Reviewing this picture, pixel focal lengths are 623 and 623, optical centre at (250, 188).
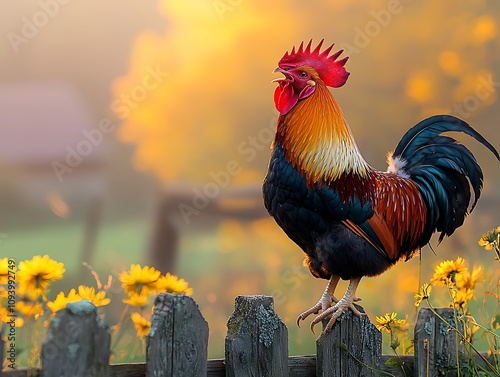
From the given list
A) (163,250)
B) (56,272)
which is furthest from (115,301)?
(56,272)

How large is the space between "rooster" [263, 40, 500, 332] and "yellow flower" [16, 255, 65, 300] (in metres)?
0.72

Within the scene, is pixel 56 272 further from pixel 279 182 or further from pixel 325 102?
pixel 325 102

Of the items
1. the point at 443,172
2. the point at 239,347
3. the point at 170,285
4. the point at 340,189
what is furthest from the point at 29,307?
the point at 443,172

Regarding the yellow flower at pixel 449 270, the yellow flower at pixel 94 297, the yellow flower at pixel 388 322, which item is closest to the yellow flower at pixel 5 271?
the yellow flower at pixel 94 297

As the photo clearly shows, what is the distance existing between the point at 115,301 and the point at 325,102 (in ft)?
3.79

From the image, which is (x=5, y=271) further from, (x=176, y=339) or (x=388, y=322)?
(x=388, y=322)

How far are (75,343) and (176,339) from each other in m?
0.26

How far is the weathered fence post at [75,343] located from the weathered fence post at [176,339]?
148mm

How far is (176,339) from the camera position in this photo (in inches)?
58.1

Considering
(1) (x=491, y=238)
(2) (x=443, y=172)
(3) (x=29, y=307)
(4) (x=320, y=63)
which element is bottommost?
(3) (x=29, y=307)

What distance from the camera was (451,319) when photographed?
6.59ft

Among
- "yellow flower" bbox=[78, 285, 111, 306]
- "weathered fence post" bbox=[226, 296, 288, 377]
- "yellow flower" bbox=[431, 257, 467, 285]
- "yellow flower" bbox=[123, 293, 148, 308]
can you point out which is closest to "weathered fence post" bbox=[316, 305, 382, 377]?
"weathered fence post" bbox=[226, 296, 288, 377]

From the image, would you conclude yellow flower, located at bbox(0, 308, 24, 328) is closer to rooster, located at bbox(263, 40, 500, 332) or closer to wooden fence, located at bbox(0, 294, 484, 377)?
wooden fence, located at bbox(0, 294, 484, 377)

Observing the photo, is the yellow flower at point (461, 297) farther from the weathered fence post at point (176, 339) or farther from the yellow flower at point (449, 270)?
the weathered fence post at point (176, 339)
